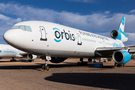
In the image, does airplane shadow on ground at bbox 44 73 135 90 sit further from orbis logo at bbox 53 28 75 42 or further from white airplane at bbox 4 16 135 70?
orbis logo at bbox 53 28 75 42

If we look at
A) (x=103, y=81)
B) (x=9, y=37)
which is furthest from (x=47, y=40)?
(x=103, y=81)

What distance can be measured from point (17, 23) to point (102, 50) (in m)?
8.83

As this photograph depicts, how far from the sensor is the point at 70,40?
37.8ft

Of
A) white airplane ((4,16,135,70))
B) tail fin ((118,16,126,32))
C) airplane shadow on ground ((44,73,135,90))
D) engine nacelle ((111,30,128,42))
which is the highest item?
tail fin ((118,16,126,32))

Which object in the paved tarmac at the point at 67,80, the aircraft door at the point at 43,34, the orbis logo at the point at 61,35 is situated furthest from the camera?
the orbis logo at the point at 61,35

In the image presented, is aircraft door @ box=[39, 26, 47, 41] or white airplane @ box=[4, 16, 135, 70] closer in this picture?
white airplane @ box=[4, 16, 135, 70]

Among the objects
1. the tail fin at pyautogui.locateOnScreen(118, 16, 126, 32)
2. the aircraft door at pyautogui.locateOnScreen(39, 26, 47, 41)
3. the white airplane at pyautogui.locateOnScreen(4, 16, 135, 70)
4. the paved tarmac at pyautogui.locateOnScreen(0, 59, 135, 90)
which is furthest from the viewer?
the tail fin at pyautogui.locateOnScreen(118, 16, 126, 32)

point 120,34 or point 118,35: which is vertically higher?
point 120,34

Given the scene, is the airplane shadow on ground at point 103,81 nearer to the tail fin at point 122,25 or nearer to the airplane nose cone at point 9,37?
the airplane nose cone at point 9,37

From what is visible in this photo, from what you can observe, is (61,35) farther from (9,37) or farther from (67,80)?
(67,80)

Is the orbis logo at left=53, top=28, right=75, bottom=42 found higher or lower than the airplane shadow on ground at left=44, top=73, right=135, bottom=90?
higher

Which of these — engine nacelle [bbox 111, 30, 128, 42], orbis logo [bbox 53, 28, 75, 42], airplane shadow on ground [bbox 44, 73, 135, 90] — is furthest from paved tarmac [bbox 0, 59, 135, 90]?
engine nacelle [bbox 111, 30, 128, 42]

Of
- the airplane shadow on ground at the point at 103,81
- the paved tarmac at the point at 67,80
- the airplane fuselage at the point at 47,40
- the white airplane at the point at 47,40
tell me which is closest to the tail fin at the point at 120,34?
the white airplane at the point at 47,40

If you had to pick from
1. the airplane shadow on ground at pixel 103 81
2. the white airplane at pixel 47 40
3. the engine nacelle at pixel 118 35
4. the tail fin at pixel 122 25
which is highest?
the tail fin at pixel 122 25
